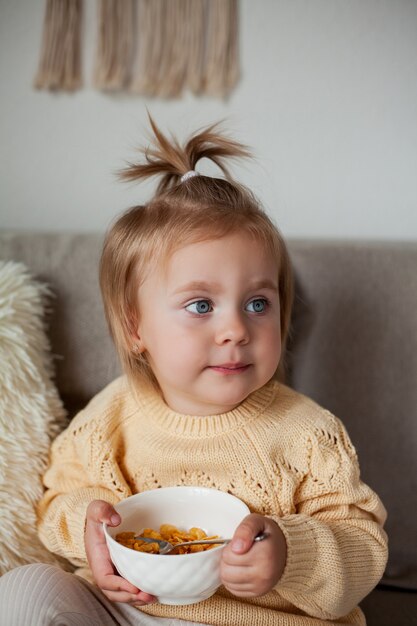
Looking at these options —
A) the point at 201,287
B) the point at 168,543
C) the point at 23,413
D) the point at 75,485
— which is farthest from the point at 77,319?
the point at 168,543

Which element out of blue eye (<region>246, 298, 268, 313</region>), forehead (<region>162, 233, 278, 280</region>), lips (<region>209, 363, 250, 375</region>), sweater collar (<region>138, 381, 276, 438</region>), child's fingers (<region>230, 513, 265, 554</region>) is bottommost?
child's fingers (<region>230, 513, 265, 554</region>)

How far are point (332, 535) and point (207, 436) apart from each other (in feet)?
0.82

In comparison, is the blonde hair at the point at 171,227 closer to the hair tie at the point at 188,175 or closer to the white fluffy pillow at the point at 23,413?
the hair tie at the point at 188,175

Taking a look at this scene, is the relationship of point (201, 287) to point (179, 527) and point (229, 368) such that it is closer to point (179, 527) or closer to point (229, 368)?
point (229, 368)

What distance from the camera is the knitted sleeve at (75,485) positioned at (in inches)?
43.1

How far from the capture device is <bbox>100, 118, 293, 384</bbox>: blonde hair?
1.01m

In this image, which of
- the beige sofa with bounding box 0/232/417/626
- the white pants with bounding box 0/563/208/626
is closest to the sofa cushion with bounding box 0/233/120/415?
the beige sofa with bounding box 0/232/417/626

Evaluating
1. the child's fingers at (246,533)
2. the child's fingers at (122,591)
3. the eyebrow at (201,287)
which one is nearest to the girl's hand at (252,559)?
the child's fingers at (246,533)

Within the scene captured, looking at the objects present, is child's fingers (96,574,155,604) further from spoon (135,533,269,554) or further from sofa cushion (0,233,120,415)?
sofa cushion (0,233,120,415)

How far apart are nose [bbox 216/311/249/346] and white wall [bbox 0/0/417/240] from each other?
1.96 ft

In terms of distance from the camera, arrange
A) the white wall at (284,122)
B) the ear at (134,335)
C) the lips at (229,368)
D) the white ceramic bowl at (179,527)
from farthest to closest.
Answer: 1. the white wall at (284,122)
2. the ear at (134,335)
3. the lips at (229,368)
4. the white ceramic bowl at (179,527)

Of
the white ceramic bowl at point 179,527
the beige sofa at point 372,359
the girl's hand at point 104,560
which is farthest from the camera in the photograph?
the beige sofa at point 372,359

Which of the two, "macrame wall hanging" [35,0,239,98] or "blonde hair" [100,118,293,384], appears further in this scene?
"macrame wall hanging" [35,0,239,98]

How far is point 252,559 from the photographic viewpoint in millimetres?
833
